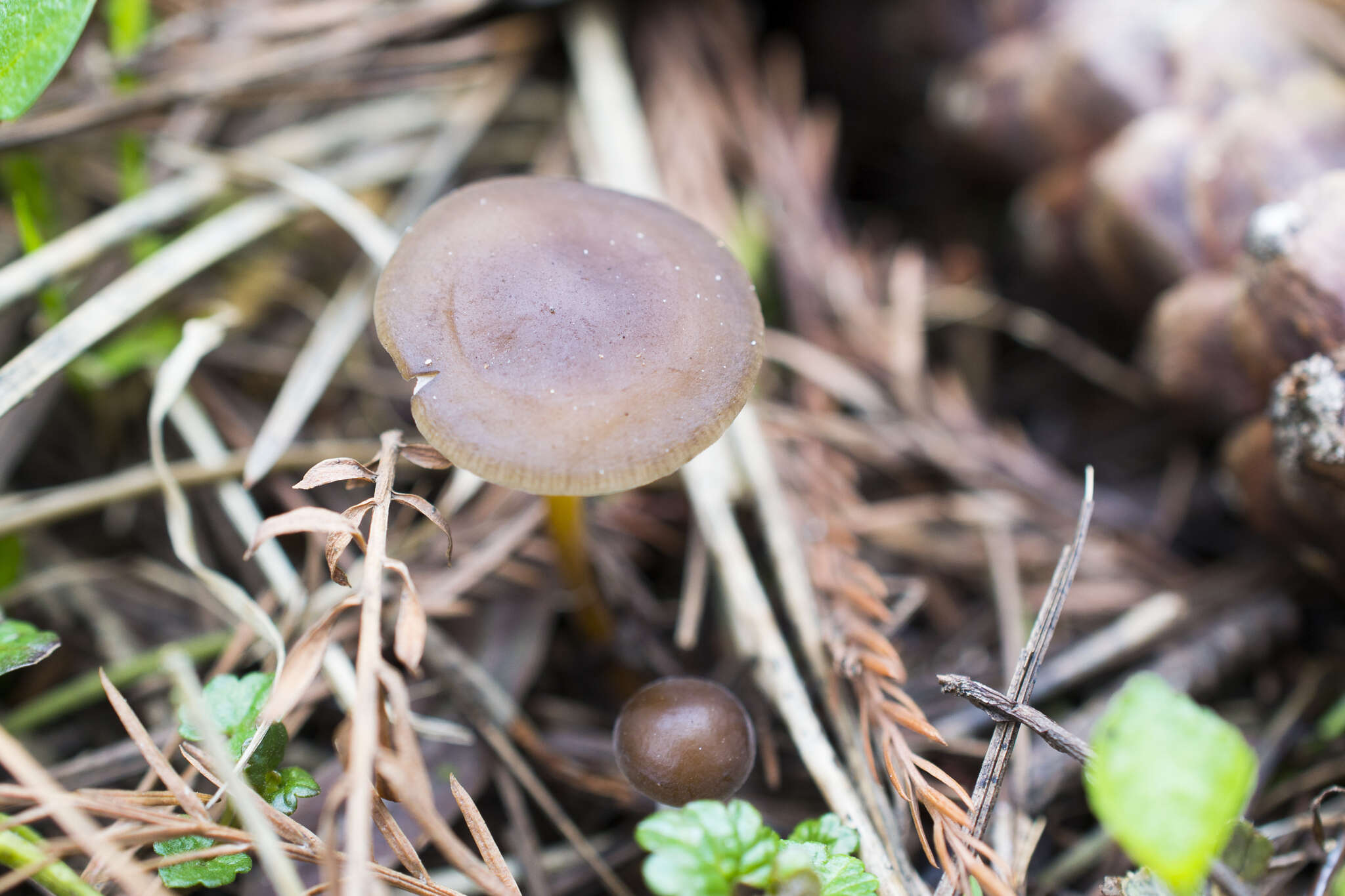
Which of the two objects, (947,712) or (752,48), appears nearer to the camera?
(947,712)

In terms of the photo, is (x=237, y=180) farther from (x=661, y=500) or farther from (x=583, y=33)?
(x=661, y=500)

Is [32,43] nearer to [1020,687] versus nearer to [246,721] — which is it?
[246,721]

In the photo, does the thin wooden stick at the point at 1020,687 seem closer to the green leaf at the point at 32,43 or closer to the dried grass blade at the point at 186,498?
the dried grass blade at the point at 186,498

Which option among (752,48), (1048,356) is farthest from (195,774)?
(752,48)

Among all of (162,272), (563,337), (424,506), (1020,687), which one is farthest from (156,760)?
(1020,687)

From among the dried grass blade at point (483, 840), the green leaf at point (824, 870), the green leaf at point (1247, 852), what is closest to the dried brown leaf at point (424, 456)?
the dried grass blade at point (483, 840)

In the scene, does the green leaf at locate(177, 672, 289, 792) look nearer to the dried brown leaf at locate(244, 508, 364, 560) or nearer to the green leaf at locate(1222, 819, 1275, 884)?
the dried brown leaf at locate(244, 508, 364, 560)
